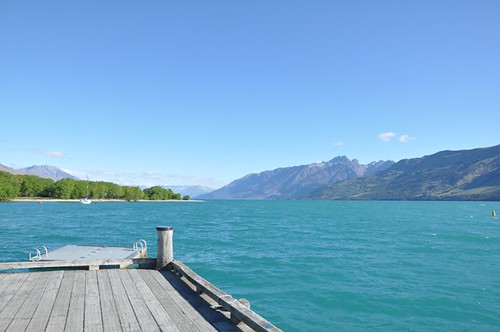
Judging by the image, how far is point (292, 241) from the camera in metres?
49.6

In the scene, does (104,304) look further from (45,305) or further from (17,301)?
(17,301)

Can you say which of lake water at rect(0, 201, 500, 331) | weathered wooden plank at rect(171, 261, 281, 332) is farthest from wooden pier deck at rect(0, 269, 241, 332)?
lake water at rect(0, 201, 500, 331)

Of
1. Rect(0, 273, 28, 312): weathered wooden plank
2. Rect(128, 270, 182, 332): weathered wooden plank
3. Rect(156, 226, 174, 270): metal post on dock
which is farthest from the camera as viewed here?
Rect(156, 226, 174, 270): metal post on dock

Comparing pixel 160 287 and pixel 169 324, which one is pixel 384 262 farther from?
pixel 169 324

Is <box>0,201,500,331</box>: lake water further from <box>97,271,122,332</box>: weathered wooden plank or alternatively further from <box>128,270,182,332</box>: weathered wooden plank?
<box>97,271,122,332</box>: weathered wooden plank

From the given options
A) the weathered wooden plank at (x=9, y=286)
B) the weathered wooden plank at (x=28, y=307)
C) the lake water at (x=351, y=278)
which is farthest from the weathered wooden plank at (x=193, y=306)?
the lake water at (x=351, y=278)

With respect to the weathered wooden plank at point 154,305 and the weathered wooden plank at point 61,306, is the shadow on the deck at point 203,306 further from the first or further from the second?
the weathered wooden plank at point 61,306

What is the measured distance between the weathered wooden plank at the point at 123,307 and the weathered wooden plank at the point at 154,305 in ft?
1.47

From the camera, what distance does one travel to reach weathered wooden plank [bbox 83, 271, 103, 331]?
8.16 m

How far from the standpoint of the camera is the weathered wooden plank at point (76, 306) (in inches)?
320

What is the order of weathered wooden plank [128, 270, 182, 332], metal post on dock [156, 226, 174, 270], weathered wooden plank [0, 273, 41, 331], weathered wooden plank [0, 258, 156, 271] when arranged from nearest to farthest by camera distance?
weathered wooden plank [128, 270, 182, 332]
weathered wooden plank [0, 273, 41, 331]
weathered wooden plank [0, 258, 156, 271]
metal post on dock [156, 226, 174, 270]

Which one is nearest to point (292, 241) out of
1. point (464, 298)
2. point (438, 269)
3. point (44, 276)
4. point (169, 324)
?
point (438, 269)

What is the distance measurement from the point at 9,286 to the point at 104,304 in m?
3.98

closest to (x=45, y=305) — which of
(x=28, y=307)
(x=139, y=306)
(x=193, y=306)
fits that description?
(x=28, y=307)
